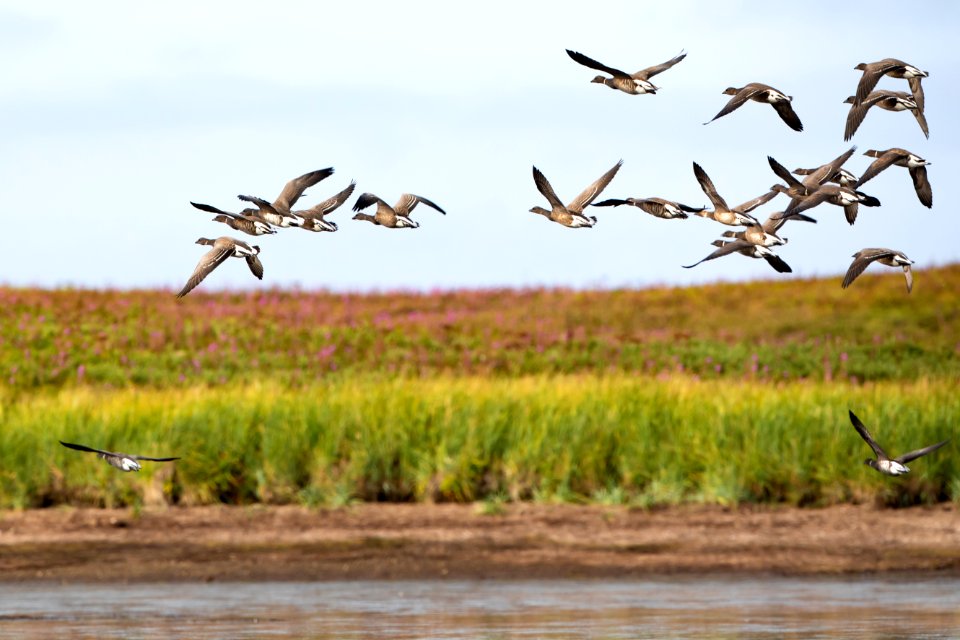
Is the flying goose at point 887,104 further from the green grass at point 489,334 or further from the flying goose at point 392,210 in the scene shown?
the green grass at point 489,334

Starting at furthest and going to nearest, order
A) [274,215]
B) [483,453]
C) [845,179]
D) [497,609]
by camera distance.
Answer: [483,453] → [497,609] → [845,179] → [274,215]

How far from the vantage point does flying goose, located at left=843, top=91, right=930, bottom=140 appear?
959 centimetres

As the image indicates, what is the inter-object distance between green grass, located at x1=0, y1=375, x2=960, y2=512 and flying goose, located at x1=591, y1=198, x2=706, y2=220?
10134 millimetres

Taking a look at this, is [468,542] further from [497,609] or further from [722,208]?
[722,208]

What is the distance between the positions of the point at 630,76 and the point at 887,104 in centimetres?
172

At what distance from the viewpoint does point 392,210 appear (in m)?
10.0

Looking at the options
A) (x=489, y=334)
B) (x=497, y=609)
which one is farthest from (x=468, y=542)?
(x=489, y=334)

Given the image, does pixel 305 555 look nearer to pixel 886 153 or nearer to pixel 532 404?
pixel 532 404

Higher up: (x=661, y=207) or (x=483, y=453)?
(x=661, y=207)

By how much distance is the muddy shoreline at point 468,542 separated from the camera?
18125mm

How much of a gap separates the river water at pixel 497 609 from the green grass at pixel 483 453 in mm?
2593

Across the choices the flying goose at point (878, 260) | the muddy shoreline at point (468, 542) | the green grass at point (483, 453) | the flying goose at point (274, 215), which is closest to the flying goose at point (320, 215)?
the flying goose at point (274, 215)

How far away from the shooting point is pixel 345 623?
14484 mm

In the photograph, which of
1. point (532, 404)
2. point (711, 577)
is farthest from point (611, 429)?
point (711, 577)
